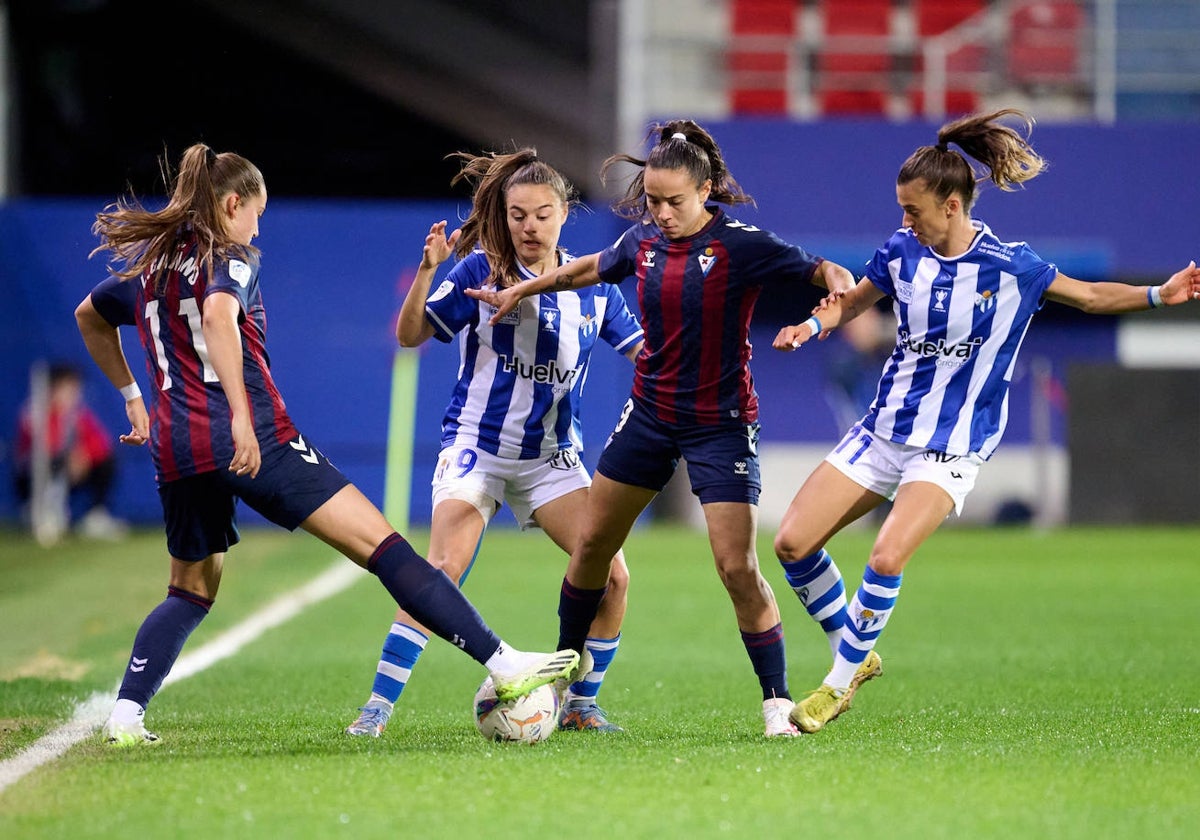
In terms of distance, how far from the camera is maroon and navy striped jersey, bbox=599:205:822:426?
600 centimetres

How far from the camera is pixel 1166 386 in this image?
2056 centimetres

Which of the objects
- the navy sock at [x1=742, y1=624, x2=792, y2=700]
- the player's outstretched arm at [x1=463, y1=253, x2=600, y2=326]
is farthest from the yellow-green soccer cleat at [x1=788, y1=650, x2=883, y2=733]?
the player's outstretched arm at [x1=463, y1=253, x2=600, y2=326]

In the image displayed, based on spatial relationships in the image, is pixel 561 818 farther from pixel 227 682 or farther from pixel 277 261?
pixel 277 261

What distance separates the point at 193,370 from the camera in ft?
18.7

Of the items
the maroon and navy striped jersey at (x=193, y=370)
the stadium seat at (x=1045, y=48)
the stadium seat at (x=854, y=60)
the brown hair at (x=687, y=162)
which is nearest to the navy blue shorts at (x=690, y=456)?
the brown hair at (x=687, y=162)

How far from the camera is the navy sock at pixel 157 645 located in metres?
5.86

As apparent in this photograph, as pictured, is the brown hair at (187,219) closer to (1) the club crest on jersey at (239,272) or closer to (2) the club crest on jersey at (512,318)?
(1) the club crest on jersey at (239,272)

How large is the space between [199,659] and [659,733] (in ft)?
11.9

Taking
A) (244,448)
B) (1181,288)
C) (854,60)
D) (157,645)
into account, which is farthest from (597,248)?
(244,448)

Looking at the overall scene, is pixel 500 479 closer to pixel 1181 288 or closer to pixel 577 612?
pixel 577 612

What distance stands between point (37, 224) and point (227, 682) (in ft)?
47.5

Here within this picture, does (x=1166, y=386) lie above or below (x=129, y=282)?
below

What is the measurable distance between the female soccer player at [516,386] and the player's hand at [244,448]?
1116 mm

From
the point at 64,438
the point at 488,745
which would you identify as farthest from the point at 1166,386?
the point at 488,745
